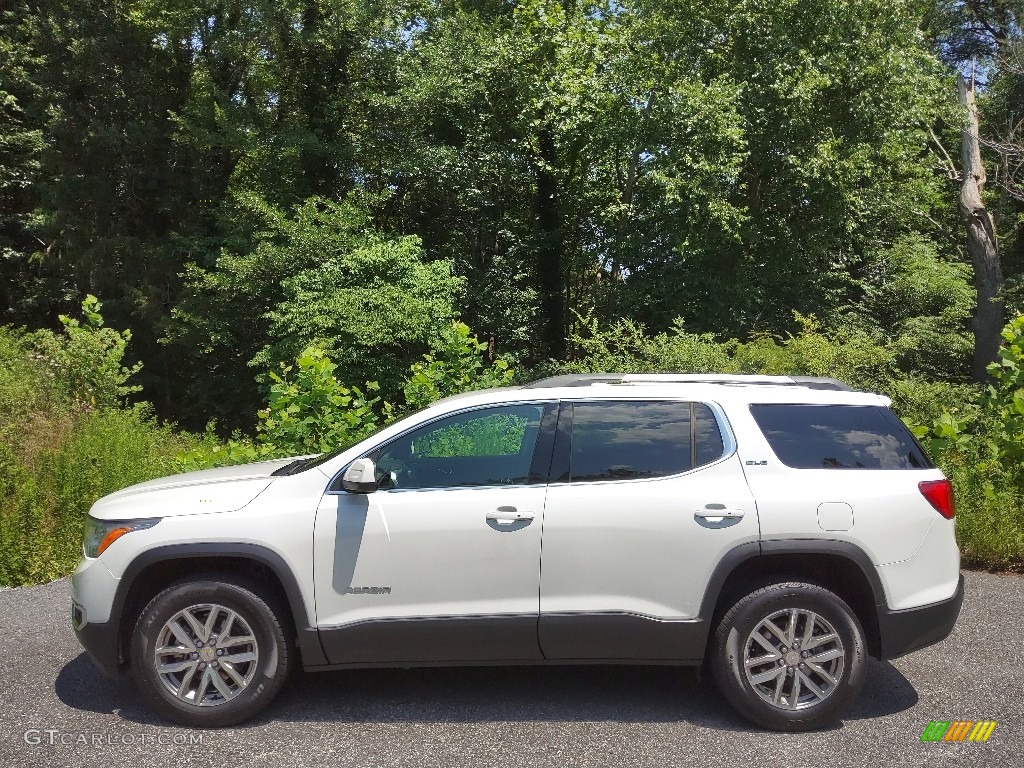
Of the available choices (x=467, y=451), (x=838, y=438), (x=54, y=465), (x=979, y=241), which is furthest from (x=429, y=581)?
(x=979, y=241)

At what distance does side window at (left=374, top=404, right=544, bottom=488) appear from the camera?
15.6 ft

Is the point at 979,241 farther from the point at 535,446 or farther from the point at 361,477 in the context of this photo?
the point at 361,477

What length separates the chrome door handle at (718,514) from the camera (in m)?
4.56

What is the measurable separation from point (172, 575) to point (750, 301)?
1584cm

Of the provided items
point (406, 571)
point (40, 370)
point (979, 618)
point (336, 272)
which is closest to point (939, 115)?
point (336, 272)

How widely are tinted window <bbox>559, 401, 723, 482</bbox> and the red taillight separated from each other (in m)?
1.06

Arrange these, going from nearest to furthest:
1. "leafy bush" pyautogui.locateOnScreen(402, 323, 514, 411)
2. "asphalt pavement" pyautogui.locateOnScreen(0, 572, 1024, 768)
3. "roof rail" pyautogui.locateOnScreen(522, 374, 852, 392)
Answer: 1. "asphalt pavement" pyautogui.locateOnScreen(0, 572, 1024, 768)
2. "roof rail" pyautogui.locateOnScreen(522, 374, 852, 392)
3. "leafy bush" pyautogui.locateOnScreen(402, 323, 514, 411)

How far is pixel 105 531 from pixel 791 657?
141 inches

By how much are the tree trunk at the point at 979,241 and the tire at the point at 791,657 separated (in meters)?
17.7

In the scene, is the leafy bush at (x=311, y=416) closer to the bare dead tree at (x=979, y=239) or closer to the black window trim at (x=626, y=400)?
the black window trim at (x=626, y=400)

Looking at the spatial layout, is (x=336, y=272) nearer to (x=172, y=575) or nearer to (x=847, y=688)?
(x=172, y=575)

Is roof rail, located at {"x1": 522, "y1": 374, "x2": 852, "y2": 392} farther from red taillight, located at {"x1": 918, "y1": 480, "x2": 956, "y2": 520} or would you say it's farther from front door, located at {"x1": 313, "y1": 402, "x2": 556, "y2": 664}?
front door, located at {"x1": 313, "y1": 402, "x2": 556, "y2": 664}

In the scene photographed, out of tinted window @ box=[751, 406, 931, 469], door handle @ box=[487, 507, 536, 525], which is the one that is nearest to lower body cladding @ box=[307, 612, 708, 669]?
door handle @ box=[487, 507, 536, 525]

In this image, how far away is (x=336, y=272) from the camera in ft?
54.5
